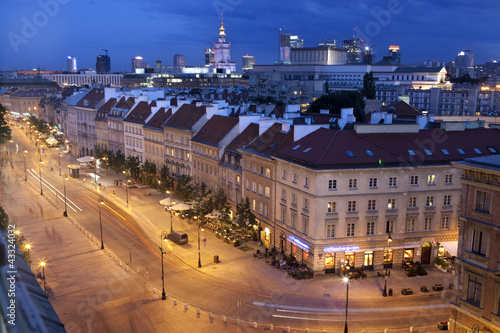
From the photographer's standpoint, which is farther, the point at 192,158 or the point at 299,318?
the point at 192,158

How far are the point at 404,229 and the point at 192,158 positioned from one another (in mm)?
38715

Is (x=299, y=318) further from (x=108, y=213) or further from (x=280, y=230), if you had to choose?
(x=108, y=213)

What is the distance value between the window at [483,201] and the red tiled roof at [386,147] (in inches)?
645

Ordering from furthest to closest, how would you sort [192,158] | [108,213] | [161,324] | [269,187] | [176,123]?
[176,123] → [192,158] → [108,213] → [269,187] → [161,324]

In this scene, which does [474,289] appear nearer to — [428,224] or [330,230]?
[330,230]

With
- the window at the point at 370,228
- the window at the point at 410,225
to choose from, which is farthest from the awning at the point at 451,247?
the window at the point at 370,228

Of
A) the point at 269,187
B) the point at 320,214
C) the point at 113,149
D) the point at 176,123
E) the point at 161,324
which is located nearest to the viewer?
A: the point at 161,324

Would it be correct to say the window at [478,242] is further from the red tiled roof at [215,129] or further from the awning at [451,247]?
the red tiled roof at [215,129]

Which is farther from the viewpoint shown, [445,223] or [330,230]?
[445,223]

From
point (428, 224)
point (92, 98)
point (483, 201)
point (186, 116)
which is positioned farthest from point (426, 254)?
point (92, 98)

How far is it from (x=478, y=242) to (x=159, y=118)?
230 feet

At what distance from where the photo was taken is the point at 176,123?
83.5 m

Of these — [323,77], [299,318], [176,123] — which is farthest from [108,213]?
[323,77]

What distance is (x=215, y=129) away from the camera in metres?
73.8
